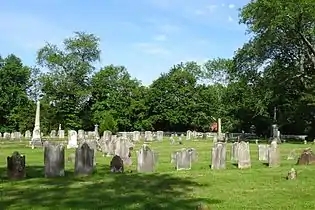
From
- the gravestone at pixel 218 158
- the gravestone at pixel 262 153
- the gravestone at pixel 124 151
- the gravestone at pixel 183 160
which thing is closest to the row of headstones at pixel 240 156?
the gravestone at pixel 218 158

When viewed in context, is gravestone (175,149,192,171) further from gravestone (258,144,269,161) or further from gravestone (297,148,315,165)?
gravestone (258,144,269,161)

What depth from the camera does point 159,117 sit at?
80875 mm

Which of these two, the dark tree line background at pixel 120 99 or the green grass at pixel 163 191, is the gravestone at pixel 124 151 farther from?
the dark tree line background at pixel 120 99

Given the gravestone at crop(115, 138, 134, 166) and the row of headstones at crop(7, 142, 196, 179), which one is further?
the gravestone at crop(115, 138, 134, 166)

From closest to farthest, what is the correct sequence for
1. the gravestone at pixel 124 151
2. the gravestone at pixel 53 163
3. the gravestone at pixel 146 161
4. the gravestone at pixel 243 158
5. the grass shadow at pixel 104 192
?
the grass shadow at pixel 104 192 → the gravestone at pixel 53 163 → the gravestone at pixel 146 161 → the gravestone at pixel 243 158 → the gravestone at pixel 124 151

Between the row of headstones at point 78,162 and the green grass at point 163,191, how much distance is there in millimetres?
339

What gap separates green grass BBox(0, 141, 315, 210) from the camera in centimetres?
1106

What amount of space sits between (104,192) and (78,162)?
14.2 feet

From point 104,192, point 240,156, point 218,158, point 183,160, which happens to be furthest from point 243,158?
point 104,192

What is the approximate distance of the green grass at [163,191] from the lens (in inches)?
436

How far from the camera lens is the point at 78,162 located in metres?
16.9

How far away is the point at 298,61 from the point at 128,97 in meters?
33.7

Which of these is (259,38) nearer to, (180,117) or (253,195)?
(180,117)

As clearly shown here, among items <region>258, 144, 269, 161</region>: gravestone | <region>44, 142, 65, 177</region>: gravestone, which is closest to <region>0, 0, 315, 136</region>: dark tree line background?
<region>258, 144, 269, 161</region>: gravestone
